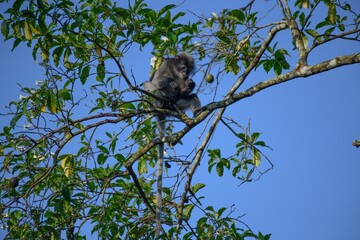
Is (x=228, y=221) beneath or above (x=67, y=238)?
beneath

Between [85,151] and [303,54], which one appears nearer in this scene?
[303,54]

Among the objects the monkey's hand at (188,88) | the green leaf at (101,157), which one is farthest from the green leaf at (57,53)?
the monkey's hand at (188,88)

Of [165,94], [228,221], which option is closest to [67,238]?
[228,221]

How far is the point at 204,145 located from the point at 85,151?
1.07 meters

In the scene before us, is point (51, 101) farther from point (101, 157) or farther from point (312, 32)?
point (312, 32)

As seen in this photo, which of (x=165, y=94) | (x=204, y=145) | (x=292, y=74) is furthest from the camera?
(x=165, y=94)

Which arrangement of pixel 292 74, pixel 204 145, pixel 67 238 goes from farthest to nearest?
pixel 204 145 < pixel 67 238 < pixel 292 74

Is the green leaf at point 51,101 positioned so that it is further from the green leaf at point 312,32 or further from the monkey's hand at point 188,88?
the monkey's hand at point 188,88

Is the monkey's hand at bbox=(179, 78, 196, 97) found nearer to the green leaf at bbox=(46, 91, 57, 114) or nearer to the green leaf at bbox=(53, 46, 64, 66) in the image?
the green leaf at bbox=(53, 46, 64, 66)

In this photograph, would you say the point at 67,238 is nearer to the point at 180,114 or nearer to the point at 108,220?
the point at 108,220

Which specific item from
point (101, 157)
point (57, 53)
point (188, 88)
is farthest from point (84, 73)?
point (188, 88)

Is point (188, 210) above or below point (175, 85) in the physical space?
below

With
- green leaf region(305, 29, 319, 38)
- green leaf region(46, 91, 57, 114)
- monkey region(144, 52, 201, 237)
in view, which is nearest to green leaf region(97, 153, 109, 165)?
green leaf region(46, 91, 57, 114)

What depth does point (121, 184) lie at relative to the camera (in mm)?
3943
